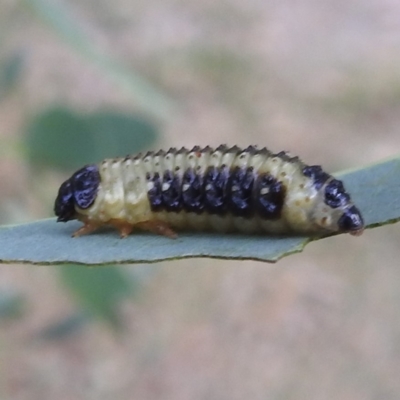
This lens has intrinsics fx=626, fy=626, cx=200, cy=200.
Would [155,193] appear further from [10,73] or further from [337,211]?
[10,73]

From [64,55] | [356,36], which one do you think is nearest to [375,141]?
[356,36]

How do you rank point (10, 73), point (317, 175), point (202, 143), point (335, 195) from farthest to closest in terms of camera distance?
1. point (202, 143)
2. point (10, 73)
3. point (317, 175)
4. point (335, 195)

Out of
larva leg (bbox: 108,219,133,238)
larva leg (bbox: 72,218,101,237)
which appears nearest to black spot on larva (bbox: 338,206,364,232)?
larva leg (bbox: 108,219,133,238)

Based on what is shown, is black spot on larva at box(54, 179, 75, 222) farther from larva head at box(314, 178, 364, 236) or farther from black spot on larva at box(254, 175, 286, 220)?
larva head at box(314, 178, 364, 236)

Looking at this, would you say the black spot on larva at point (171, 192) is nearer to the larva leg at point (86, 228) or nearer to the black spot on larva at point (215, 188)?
the black spot on larva at point (215, 188)

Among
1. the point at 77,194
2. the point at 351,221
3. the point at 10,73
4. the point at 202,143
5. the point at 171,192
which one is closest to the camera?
the point at 351,221

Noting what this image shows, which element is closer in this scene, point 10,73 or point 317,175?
point 317,175

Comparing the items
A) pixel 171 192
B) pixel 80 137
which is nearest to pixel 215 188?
pixel 171 192

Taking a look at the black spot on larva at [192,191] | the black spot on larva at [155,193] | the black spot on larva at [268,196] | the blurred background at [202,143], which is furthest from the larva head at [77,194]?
the blurred background at [202,143]
